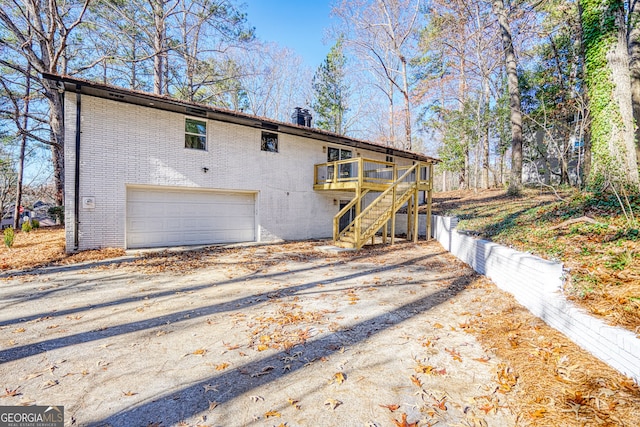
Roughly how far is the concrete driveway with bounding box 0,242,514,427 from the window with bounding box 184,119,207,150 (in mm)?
5480

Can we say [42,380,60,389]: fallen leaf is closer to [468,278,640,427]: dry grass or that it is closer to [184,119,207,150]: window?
[468,278,640,427]: dry grass

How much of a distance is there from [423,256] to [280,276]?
15.2 feet

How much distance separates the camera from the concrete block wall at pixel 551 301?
94.7 inches

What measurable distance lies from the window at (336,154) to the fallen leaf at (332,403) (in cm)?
1220

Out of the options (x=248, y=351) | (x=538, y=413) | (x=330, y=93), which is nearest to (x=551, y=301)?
(x=538, y=413)

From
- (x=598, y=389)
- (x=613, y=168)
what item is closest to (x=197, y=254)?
(x=598, y=389)

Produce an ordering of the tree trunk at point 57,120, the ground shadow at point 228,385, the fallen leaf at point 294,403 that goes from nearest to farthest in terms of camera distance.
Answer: the ground shadow at point 228,385, the fallen leaf at point 294,403, the tree trunk at point 57,120

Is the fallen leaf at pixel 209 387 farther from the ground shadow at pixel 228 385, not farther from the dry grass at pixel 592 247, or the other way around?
the dry grass at pixel 592 247

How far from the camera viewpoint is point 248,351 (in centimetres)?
316

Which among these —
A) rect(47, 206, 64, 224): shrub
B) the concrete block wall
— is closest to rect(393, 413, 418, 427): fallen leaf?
the concrete block wall

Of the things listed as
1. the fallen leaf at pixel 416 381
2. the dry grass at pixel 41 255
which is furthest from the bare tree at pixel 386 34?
the fallen leaf at pixel 416 381

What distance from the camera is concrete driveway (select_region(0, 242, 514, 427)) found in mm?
2268

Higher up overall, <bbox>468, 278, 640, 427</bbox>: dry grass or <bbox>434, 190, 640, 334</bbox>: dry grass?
<bbox>434, 190, 640, 334</bbox>: dry grass

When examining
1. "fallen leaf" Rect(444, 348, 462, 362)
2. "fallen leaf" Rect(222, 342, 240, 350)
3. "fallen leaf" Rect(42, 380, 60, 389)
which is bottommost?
"fallen leaf" Rect(42, 380, 60, 389)
